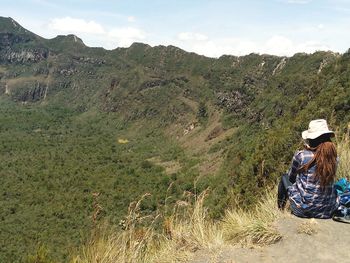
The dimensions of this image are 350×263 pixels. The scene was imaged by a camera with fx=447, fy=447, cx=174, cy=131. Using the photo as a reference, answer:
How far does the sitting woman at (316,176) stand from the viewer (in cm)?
760

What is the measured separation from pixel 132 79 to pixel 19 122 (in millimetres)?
49965

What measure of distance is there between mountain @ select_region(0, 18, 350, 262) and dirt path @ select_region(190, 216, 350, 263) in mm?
21615

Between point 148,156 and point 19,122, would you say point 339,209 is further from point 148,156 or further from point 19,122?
point 19,122

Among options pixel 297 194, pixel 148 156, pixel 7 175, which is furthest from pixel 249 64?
pixel 297 194

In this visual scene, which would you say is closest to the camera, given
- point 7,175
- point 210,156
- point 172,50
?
point 210,156

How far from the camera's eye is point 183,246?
697 cm

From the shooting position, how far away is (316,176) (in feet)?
25.4

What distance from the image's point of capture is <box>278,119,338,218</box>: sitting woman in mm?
7598

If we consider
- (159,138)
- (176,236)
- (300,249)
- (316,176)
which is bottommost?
(159,138)

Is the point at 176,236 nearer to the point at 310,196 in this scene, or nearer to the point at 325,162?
the point at 310,196

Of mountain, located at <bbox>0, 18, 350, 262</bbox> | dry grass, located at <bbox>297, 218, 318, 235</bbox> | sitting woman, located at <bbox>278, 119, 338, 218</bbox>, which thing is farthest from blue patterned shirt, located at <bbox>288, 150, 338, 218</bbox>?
mountain, located at <bbox>0, 18, 350, 262</bbox>

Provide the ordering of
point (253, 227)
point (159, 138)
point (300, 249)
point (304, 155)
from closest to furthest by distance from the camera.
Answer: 1. point (300, 249)
2. point (253, 227)
3. point (304, 155)
4. point (159, 138)

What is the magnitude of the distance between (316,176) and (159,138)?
12234 centimetres

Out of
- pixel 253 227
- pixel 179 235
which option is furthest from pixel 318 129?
pixel 179 235
